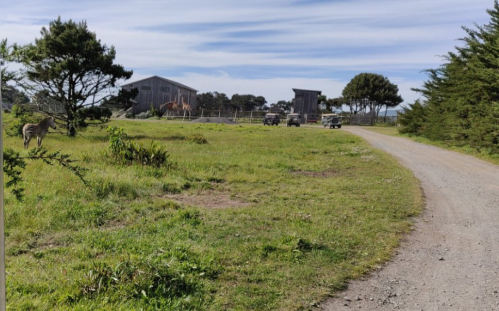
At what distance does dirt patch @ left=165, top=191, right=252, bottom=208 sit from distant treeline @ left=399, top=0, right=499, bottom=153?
517 inches

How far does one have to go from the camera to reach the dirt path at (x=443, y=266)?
4.50 m

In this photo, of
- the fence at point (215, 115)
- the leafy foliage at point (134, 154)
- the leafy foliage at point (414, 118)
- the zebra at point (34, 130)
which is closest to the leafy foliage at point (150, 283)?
the leafy foliage at point (134, 154)

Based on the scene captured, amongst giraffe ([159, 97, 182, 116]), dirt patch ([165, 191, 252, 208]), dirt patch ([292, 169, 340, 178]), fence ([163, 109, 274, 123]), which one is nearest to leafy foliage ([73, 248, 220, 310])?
dirt patch ([165, 191, 252, 208])

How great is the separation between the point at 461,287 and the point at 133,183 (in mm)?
7277

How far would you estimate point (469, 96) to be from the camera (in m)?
21.5

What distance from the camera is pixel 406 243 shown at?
6.61 m

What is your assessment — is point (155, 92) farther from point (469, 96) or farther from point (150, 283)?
point (150, 283)

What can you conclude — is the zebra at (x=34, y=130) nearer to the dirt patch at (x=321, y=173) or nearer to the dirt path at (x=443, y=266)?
the dirt patch at (x=321, y=173)

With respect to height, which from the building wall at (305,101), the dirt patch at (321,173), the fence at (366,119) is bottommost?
the dirt patch at (321,173)

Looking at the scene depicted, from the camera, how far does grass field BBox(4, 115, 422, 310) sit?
4359 millimetres

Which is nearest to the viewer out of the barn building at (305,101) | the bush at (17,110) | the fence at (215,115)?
the bush at (17,110)

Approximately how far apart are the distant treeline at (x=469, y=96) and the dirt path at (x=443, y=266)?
31.1 feet

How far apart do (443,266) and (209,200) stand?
16.8ft

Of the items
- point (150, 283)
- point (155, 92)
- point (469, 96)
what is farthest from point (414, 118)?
point (155, 92)
